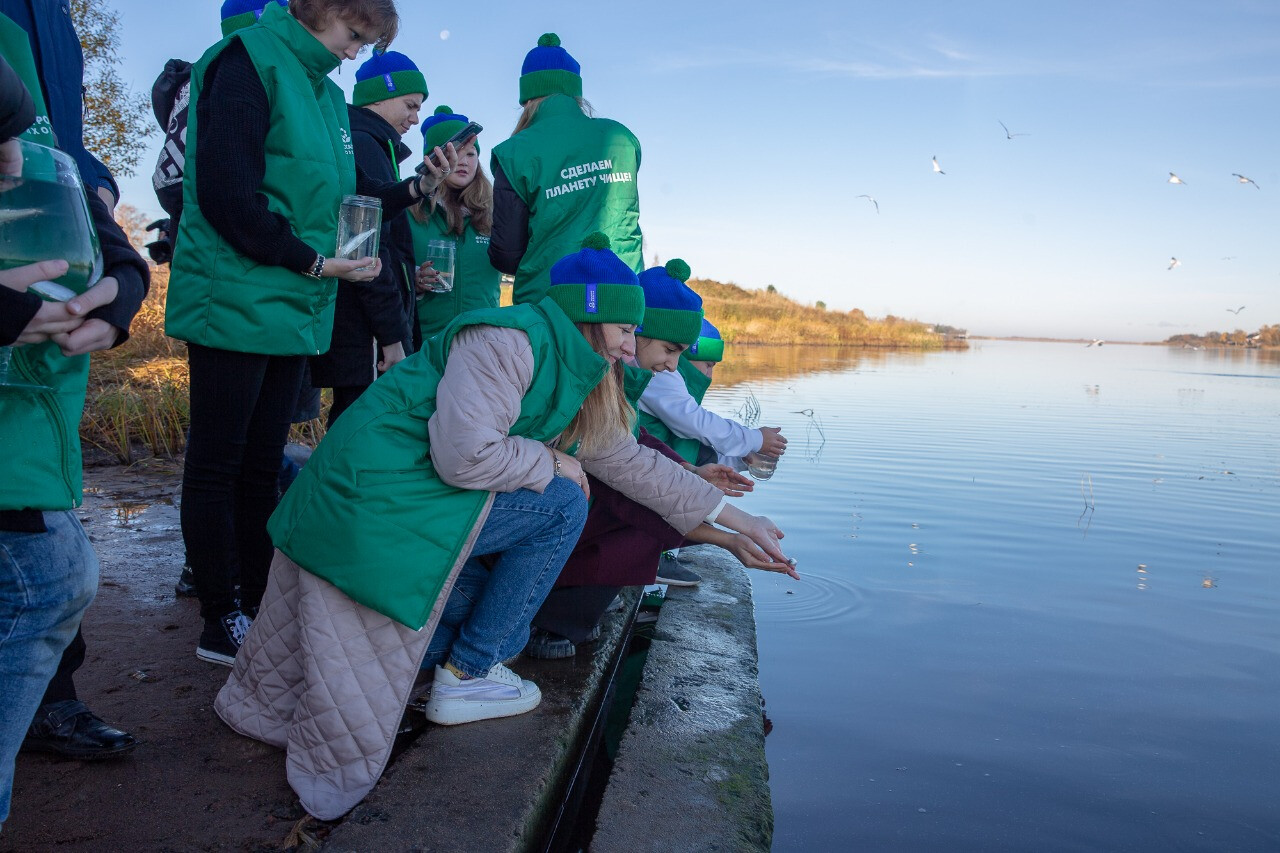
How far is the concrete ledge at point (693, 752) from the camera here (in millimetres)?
2082

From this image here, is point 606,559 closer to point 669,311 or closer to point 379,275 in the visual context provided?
point 669,311

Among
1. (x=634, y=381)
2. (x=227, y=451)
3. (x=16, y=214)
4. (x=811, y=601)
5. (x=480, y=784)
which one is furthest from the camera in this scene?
(x=811, y=601)

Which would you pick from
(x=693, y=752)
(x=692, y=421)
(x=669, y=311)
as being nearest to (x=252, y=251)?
(x=669, y=311)

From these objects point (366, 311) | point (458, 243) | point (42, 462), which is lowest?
point (42, 462)

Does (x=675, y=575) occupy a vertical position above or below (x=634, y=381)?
below

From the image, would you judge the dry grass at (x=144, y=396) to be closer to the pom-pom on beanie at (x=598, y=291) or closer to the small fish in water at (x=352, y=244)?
the small fish in water at (x=352, y=244)

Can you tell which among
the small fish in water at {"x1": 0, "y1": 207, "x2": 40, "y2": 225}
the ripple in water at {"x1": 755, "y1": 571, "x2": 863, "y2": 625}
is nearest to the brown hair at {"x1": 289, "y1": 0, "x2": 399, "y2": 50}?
the small fish in water at {"x1": 0, "y1": 207, "x2": 40, "y2": 225}

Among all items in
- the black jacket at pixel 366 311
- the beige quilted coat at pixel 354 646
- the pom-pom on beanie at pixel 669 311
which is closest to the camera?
the beige quilted coat at pixel 354 646

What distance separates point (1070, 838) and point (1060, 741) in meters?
0.61

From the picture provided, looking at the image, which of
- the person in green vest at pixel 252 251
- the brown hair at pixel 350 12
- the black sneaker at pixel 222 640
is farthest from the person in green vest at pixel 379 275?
the black sneaker at pixel 222 640

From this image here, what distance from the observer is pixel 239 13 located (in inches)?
130

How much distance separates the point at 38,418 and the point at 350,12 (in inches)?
61.0

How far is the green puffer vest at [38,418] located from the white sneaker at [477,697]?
1.06 m

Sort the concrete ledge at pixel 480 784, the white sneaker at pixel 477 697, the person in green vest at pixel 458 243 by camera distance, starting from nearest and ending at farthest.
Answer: the concrete ledge at pixel 480 784
the white sneaker at pixel 477 697
the person in green vest at pixel 458 243
